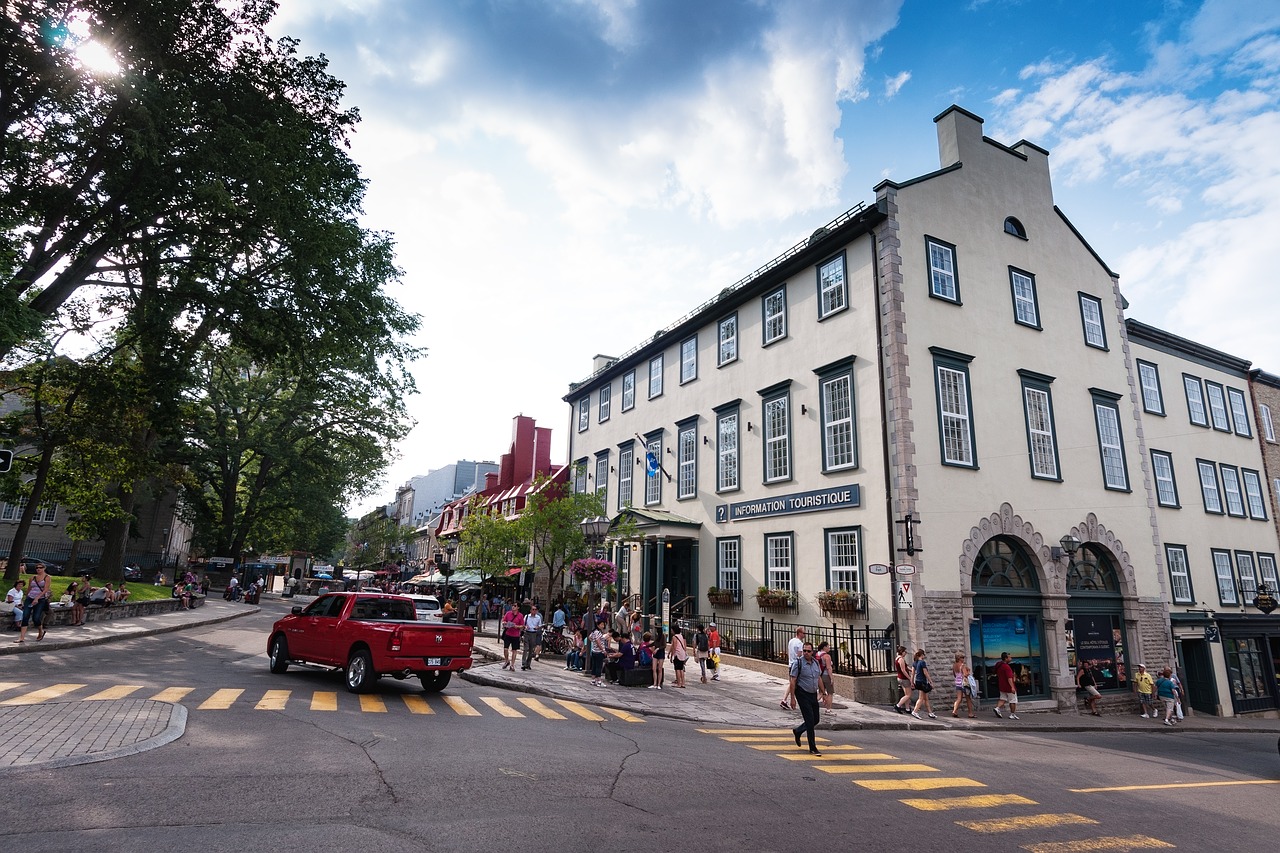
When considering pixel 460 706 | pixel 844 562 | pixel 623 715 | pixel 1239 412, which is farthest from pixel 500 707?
pixel 1239 412

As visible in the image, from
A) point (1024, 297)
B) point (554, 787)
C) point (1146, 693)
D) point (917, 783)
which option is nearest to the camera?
point (554, 787)

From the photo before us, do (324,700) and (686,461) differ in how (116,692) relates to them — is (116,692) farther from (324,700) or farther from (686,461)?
(686,461)

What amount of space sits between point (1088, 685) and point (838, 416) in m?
Result: 10.7

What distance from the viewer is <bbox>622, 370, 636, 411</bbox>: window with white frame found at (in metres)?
32.1

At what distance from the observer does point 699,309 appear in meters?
27.8

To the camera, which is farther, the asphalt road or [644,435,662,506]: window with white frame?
[644,435,662,506]: window with white frame

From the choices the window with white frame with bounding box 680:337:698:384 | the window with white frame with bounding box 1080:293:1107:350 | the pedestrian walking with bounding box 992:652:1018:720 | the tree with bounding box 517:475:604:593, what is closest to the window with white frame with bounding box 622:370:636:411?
the window with white frame with bounding box 680:337:698:384

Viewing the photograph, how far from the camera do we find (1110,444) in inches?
914

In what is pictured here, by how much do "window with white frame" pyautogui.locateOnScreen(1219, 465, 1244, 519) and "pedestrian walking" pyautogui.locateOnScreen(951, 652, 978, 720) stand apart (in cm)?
2012

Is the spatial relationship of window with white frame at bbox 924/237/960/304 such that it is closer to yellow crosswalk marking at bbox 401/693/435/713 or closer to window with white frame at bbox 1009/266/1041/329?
window with white frame at bbox 1009/266/1041/329

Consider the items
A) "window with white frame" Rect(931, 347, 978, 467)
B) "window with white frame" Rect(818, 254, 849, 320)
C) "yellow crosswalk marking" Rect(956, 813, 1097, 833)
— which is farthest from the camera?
"window with white frame" Rect(818, 254, 849, 320)

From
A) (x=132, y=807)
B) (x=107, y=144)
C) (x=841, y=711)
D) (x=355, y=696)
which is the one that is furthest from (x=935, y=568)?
(x=107, y=144)

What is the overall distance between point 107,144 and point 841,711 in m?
22.0

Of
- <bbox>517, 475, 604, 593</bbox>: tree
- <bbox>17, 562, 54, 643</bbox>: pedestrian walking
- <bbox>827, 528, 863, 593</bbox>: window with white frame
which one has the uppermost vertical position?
<bbox>517, 475, 604, 593</bbox>: tree
